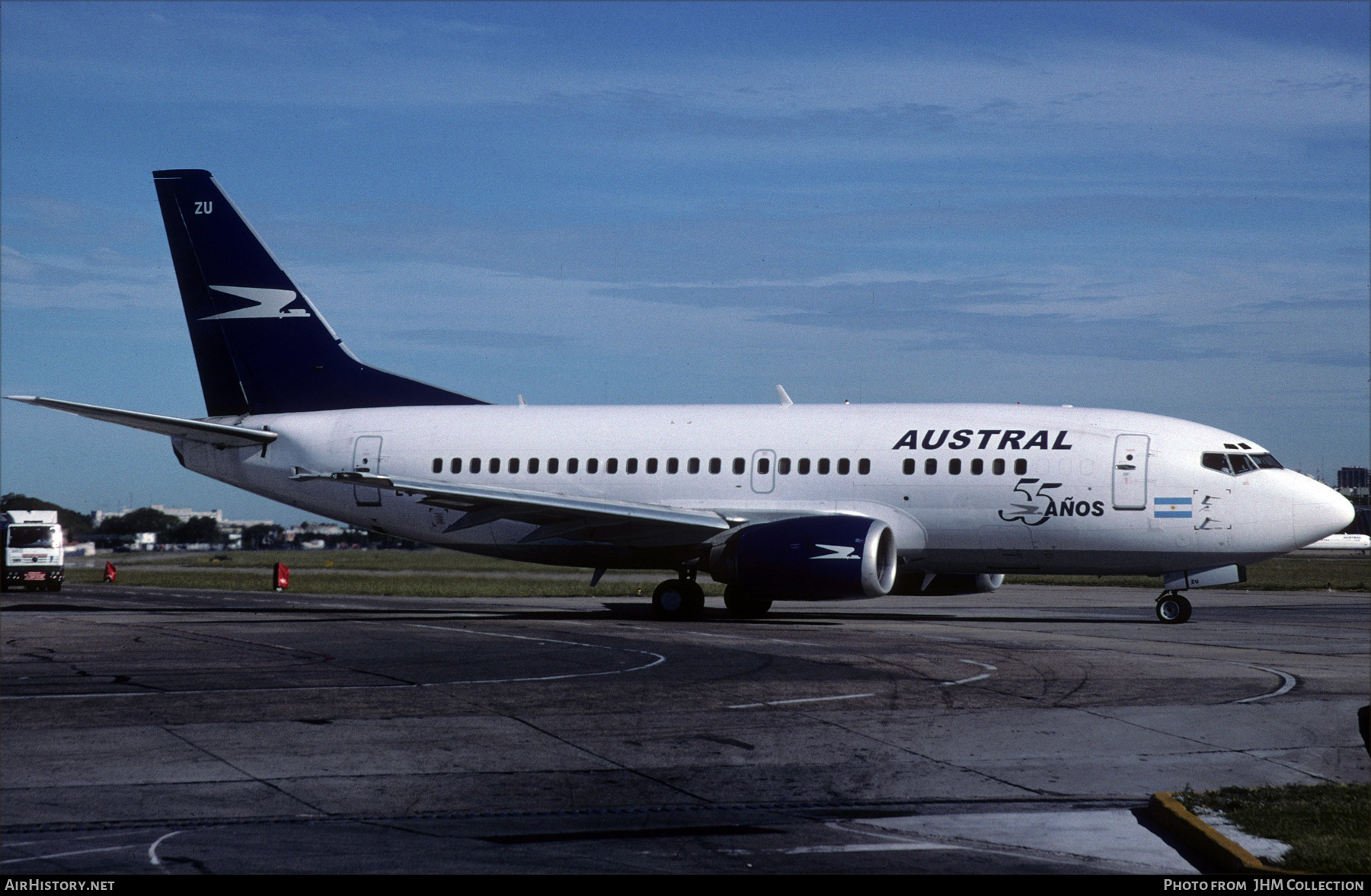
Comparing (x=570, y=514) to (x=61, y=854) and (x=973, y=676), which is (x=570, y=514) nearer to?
(x=973, y=676)

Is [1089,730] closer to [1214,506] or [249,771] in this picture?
[249,771]

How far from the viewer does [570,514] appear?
26109 mm

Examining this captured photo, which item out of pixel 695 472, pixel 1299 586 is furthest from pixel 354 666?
pixel 1299 586

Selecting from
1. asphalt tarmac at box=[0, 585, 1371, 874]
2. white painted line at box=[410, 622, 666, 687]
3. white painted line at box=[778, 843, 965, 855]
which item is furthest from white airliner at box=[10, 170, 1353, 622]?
white painted line at box=[778, 843, 965, 855]

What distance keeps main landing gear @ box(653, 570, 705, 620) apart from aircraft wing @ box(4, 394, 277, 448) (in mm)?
10828

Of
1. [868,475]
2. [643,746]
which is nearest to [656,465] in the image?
[868,475]

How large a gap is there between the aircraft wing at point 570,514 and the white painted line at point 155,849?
1749 cm

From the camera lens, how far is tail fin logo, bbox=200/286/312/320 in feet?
104

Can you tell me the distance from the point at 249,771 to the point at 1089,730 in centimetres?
755

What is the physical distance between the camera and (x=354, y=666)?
17.3 meters

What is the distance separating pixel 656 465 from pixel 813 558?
17.6 feet

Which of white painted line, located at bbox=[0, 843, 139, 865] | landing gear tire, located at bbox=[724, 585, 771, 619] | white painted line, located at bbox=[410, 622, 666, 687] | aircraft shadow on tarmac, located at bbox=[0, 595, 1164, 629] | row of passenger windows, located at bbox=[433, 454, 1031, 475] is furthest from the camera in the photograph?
landing gear tire, located at bbox=[724, 585, 771, 619]

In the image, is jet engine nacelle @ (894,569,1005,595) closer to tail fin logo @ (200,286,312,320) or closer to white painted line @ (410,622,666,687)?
white painted line @ (410,622,666,687)

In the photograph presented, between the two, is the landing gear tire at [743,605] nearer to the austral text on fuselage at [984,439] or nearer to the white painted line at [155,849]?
the austral text on fuselage at [984,439]
